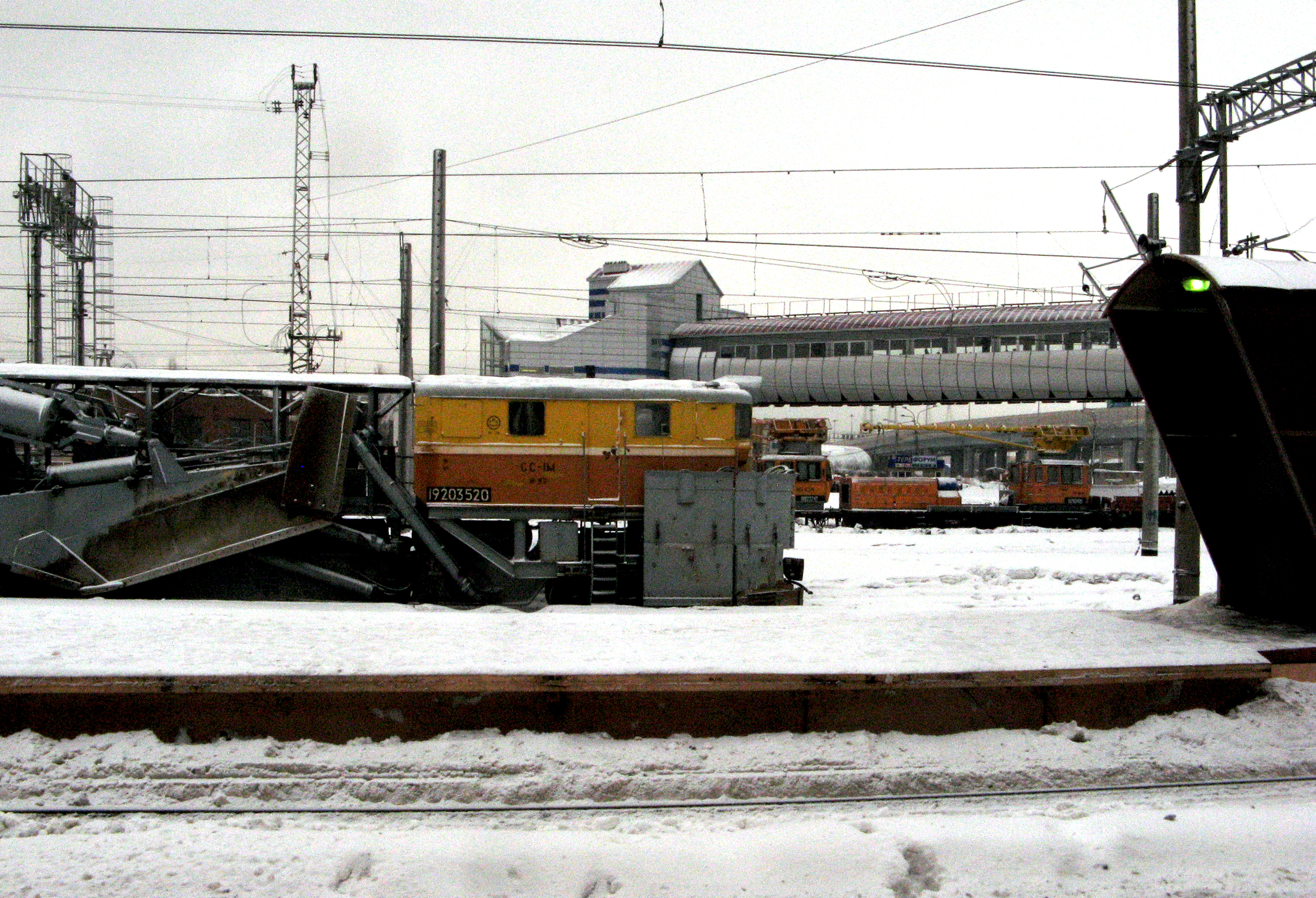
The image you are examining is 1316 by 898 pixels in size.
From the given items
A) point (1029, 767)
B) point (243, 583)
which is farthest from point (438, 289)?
point (1029, 767)

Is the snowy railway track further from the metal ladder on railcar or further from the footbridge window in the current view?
the footbridge window

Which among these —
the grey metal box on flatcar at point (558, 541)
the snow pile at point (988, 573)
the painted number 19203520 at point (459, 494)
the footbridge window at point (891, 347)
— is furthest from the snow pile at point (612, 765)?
the footbridge window at point (891, 347)

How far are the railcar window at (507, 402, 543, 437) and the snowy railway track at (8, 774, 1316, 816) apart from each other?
35.1ft

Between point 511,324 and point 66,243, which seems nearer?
point 66,243

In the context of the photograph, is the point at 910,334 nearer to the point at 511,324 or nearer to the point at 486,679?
the point at 511,324

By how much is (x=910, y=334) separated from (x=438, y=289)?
29.1 m

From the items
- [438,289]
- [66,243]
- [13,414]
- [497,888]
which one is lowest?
[497,888]

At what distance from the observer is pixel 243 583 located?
13883mm

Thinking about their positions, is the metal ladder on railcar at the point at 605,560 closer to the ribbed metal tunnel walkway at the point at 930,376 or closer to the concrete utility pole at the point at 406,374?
the concrete utility pole at the point at 406,374

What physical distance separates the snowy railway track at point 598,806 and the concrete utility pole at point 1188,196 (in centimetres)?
631

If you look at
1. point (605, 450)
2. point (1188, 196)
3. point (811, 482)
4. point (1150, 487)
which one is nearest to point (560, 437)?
point (605, 450)

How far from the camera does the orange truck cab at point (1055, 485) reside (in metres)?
35.9

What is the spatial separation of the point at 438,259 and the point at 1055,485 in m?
27.2

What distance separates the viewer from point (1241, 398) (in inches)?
299
